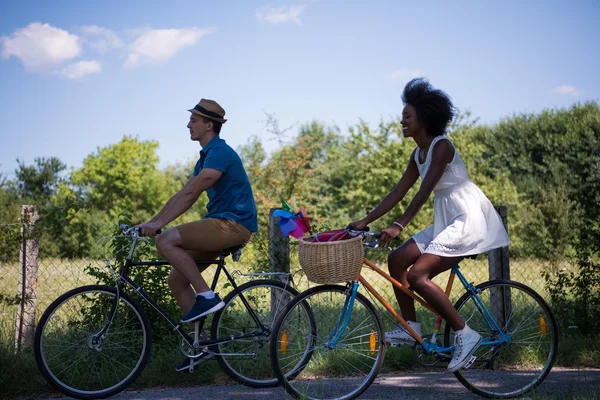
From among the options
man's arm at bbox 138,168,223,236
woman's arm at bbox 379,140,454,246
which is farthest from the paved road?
man's arm at bbox 138,168,223,236

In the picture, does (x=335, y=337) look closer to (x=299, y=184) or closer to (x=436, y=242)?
(x=436, y=242)

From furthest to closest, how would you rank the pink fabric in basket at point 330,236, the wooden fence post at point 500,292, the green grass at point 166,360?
the wooden fence post at point 500,292 < the green grass at point 166,360 < the pink fabric in basket at point 330,236

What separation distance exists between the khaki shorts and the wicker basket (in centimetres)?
65

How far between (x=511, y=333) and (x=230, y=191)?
2.33m

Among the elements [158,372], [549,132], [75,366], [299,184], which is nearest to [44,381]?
[75,366]

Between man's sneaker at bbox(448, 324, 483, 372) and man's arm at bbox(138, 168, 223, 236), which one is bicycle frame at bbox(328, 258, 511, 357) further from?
man's arm at bbox(138, 168, 223, 236)

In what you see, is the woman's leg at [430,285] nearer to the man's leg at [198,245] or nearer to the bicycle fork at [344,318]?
the bicycle fork at [344,318]

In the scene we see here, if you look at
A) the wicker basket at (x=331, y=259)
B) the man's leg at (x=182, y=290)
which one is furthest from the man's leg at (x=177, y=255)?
the wicker basket at (x=331, y=259)

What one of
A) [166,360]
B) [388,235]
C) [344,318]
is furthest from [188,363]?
[388,235]

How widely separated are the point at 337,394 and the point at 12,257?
3.39 m

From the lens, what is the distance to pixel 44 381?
4910 mm

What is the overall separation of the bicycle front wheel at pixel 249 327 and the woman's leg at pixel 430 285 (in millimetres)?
945

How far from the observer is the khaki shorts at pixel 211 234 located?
14.6 ft

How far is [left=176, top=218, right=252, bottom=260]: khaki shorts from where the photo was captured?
4457 mm
